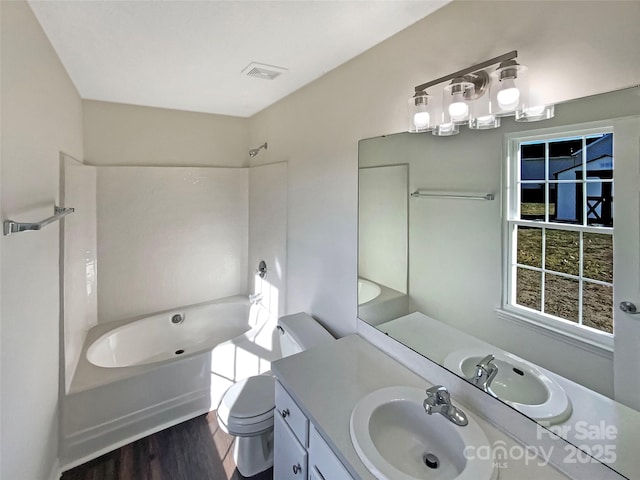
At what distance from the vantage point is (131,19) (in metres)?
1.46

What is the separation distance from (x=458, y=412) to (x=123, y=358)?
280 cm

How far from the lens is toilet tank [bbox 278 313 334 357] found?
1.99 m

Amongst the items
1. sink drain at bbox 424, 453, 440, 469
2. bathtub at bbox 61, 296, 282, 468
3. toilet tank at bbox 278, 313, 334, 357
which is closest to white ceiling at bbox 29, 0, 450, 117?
toilet tank at bbox 278, 313, 334, 357

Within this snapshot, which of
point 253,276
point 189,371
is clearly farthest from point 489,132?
point 253,276

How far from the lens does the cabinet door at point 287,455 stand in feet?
4.37

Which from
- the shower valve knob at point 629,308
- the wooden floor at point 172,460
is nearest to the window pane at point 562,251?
the shower valve knob at point 629,308

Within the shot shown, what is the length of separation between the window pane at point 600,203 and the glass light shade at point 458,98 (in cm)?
50

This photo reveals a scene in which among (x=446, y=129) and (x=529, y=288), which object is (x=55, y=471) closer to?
(x=529, y=288)

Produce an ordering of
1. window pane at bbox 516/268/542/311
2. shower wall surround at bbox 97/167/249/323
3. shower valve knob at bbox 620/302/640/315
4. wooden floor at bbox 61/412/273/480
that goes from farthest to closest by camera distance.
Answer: shower wall surround at bbox 97/167/249/323
wooden floor at bbox 61/412/273/480
window pane at bbox 516/268/542/311
shower valve knob at bbox 620/302/640/315

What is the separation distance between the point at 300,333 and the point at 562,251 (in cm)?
147

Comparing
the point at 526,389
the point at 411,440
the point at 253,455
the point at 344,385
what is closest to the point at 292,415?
the point at 344,385

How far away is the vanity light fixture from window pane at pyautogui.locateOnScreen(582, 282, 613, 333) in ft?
1.80

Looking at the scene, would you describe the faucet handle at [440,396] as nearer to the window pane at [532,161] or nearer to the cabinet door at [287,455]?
the cabinet door at [287,455]

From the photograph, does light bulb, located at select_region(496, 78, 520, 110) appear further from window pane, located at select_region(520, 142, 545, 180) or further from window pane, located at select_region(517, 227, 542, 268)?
window pane, located at select_region(517, 227, 542, 268)
